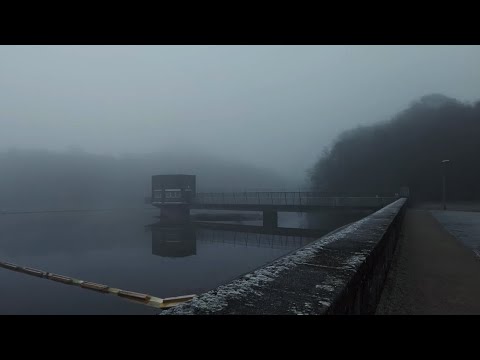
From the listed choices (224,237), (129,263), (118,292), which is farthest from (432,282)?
(224,237)

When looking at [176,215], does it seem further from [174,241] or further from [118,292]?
[118,292]

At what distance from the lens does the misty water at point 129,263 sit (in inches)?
643

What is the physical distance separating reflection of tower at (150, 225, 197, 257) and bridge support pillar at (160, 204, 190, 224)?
2419 mm

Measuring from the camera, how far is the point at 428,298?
13.2 ft

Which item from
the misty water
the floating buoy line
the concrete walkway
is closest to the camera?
the concrete walkway

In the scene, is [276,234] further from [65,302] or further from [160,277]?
[65,302]

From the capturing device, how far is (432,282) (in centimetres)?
476

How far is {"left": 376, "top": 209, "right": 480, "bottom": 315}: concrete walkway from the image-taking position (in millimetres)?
3699

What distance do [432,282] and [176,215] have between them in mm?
46624

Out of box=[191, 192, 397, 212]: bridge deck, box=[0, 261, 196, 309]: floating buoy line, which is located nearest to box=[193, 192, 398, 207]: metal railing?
box=[191, 192, 397, 212]: bridge deck

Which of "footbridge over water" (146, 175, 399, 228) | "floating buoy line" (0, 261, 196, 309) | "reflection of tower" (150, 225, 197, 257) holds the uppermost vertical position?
"footbridge over water" (146, 175, 399, 228)

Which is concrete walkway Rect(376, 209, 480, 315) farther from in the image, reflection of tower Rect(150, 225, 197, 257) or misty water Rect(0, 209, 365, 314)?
reflection of tower Rect(150, 225, 197, 257)

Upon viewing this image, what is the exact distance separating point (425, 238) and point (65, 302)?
18.1 m
